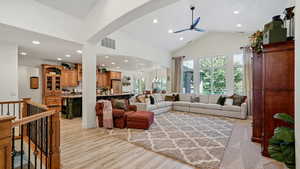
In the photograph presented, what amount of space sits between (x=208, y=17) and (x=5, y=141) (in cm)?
639

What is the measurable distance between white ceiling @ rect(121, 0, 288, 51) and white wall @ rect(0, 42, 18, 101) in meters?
3.41

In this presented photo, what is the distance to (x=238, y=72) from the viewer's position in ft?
23.1

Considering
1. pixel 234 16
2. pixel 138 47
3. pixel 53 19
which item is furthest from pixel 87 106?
pixel 234 16

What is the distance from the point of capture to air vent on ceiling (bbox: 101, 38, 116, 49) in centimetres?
488

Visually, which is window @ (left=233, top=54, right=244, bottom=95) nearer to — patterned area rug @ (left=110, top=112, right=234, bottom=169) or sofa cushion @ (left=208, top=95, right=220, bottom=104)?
sofa cushion @ (left=208, top=95, right=220, bottom=104)

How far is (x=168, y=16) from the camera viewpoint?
17.0ft

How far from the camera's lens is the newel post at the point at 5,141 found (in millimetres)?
1179

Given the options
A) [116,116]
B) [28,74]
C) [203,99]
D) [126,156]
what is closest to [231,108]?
[203,99]

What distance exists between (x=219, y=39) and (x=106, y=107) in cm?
664

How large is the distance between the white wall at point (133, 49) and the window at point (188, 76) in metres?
1.53

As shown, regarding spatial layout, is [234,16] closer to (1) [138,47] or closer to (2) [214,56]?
(2) [214,56]

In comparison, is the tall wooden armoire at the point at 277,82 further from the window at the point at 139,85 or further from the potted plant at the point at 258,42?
the window at the point at 139,85

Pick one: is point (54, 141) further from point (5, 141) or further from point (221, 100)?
point (221, 100)

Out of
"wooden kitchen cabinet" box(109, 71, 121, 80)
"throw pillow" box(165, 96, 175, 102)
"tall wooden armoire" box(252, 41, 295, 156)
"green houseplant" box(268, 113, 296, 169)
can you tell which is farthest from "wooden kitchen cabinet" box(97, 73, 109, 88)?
"green houseplant" box(268, 113, 296, 169)
